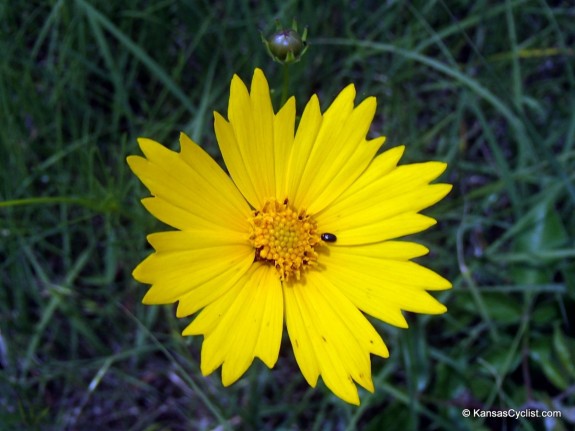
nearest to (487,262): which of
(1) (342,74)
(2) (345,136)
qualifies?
(1) (342,74)

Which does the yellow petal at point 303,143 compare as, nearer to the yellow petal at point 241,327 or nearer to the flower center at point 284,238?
the flower center at point 284,238

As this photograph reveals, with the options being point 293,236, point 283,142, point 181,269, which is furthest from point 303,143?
point 181,269

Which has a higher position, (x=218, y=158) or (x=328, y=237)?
(x=218, y=158)

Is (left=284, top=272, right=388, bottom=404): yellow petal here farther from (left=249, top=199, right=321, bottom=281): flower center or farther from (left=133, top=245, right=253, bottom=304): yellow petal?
(left=133, top=245, right=253, bottom=304): yellow petal

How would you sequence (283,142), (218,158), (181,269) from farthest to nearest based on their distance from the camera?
(218,158) < (283,142) < (181,269)

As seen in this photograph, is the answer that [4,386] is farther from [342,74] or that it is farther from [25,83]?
[342,74]

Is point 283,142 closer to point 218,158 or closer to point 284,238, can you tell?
point 284,238

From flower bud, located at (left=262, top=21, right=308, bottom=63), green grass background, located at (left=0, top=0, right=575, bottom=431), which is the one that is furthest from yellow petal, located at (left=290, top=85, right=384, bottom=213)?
green grass background, located at (left=0, top=0, right=575, bottom=431)

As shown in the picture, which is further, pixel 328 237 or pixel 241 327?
pixel 328 237
